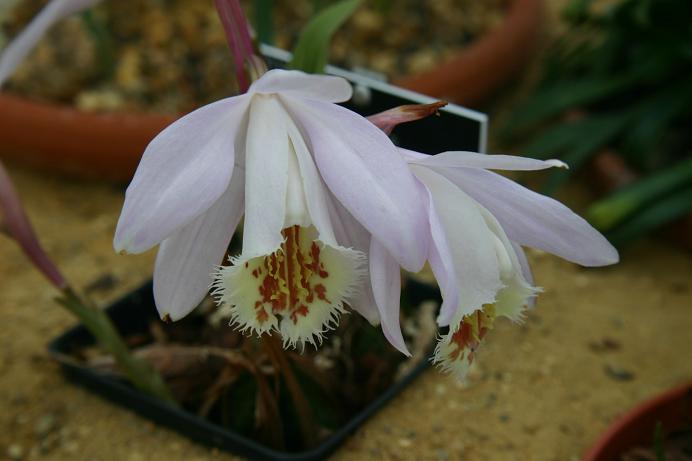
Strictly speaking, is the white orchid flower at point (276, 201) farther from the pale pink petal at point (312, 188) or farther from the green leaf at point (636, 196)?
the green leaf at point (636, 196)

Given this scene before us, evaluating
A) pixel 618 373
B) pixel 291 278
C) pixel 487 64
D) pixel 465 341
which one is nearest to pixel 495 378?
pixel 618 373

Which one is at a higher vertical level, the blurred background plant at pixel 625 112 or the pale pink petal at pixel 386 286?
the pale pink petal at pixel 386 286

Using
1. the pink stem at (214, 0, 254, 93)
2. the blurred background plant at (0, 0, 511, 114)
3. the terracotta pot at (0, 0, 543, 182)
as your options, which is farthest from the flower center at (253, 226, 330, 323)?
the blurred background plant at (0, 0, 511, 114)

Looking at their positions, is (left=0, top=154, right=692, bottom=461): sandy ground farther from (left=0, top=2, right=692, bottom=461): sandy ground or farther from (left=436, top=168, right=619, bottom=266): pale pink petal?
(left=436, top=168, right=619, bottom=266): pale pink petal

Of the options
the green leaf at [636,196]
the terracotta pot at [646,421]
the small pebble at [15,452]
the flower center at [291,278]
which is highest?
the flower center at [291,278]

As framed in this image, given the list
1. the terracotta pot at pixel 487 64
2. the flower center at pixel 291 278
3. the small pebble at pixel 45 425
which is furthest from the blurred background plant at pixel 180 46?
the flower center at pixel 291 278

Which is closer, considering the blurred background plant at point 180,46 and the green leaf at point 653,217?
the green leaf at point 653,217

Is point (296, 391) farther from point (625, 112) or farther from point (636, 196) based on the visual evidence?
point (625, 112)
